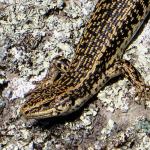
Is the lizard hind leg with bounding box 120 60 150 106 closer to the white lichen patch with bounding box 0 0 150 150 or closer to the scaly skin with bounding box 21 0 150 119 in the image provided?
the scaly skin with bounding box 21 0 150 119

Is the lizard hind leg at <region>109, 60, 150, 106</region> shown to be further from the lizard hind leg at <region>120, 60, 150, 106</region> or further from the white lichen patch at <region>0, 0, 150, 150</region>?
the white lichen patch at <region>0, 0, 150, 150</region>

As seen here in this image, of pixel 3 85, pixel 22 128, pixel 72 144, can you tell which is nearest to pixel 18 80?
pixel 3 85

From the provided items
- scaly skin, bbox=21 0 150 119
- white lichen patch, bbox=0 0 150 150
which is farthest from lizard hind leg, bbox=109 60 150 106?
white lichen patch, bbox=0 0 150 150

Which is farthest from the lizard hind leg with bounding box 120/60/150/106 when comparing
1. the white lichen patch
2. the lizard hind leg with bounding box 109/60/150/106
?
the white lichen patch

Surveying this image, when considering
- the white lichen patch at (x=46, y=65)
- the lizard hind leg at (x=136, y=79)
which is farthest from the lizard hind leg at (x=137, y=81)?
the white lichen patch at (x=46, y=65)

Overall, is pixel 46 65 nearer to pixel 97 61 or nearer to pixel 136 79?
pixel 97 61

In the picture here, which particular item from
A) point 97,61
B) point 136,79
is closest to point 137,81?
point 136,79

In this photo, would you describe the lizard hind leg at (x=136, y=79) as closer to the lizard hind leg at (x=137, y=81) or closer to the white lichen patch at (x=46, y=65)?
the lizard hind leg at (x=137, y=81)

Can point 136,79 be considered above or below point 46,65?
above

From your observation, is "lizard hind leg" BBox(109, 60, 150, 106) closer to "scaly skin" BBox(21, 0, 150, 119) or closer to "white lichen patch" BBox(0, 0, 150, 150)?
"scaly skin" BBox(21, 0, 150, 119)

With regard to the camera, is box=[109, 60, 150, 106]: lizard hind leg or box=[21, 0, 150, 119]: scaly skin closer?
box=[21, 0, 150, 119]: scaly skin

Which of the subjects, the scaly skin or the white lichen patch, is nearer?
the scaly skin
